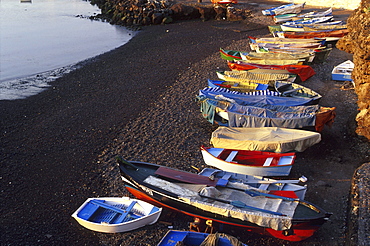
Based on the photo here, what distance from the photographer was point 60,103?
19688 millimetres

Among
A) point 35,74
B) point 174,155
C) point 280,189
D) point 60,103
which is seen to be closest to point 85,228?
point 174,155

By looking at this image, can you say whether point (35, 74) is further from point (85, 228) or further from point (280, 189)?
point (280, 189)

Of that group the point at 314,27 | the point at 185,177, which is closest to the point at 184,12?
the point at 314,27

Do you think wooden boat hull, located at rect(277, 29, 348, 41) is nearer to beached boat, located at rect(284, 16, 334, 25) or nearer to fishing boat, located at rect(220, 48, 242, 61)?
beached boat, located at rect(284, 16, 334, 25)

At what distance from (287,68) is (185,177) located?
12334 millimetres

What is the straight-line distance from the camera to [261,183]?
11.0 metres

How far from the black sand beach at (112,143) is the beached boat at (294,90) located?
1.67 meters

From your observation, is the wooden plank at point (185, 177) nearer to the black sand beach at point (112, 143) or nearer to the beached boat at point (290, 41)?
the black sand beach at point (112, 143)

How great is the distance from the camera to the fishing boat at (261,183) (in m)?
10.5

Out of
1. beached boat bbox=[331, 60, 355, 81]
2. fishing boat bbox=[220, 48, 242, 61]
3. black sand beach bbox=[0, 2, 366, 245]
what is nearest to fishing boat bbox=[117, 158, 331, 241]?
black sand beach bbox=[0, 2, 366, 245]

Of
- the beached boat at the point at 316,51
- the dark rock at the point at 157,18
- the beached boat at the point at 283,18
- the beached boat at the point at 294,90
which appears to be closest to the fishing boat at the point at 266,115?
the beached boat at the point at 294,90

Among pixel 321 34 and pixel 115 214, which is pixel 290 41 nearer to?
pixel 321 34

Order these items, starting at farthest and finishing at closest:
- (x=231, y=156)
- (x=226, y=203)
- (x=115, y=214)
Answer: (x=231, y=156) < (x=115, y=214) < (x=226, y=203)

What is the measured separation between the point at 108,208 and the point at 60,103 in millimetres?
11020
